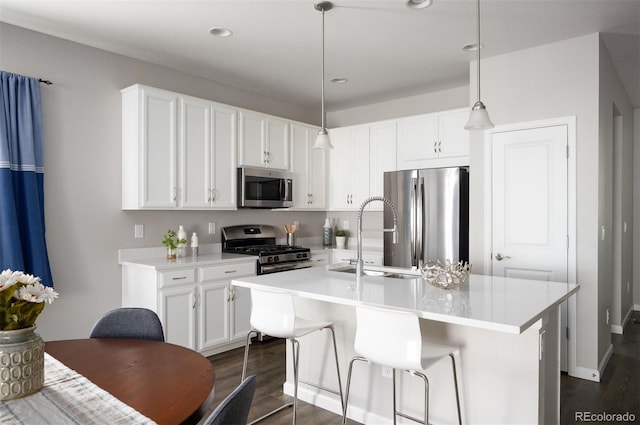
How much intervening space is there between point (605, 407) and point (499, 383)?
4.34ft

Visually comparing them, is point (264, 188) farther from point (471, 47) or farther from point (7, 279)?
point (7, 279)

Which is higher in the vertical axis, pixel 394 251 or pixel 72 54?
pixel 72 54

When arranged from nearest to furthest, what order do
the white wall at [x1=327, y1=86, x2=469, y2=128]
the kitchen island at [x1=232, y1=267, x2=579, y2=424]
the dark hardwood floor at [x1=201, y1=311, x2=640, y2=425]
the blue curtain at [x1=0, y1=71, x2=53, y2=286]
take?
the kitchen island at [x1=232, y1=267, x2=579, y2=424]
the dark hardwood floor at [x1=201, y1=311, x2=640, y2=425]
the blue curtain at [x1=0, y1=71, x2=53, y2=286]
the white wall at [x1=327, y1=86, x2=469, y2=128]

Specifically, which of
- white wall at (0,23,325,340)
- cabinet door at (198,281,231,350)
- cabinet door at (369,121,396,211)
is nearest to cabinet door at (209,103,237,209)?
white wall at (0,23,325,340)

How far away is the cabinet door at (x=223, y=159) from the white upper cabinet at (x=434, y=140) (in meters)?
1.83

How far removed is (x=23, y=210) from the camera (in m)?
3.09

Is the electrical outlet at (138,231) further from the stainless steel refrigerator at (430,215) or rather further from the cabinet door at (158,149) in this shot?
the stainless steel refrigerator at (430,215)

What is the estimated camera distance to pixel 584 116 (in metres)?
3.36

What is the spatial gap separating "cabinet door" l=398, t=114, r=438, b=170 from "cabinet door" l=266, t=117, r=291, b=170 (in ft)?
4.17

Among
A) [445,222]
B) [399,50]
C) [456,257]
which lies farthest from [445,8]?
[456,257]

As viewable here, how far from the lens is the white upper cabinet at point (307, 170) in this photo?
5004mm

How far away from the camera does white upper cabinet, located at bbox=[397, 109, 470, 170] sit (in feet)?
14.2

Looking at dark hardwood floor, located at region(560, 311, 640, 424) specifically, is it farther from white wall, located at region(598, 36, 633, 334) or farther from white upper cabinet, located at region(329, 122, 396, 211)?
white upper cabinet, located at region(329, 122, 396, 211)

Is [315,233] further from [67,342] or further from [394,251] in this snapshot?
[67,342]
